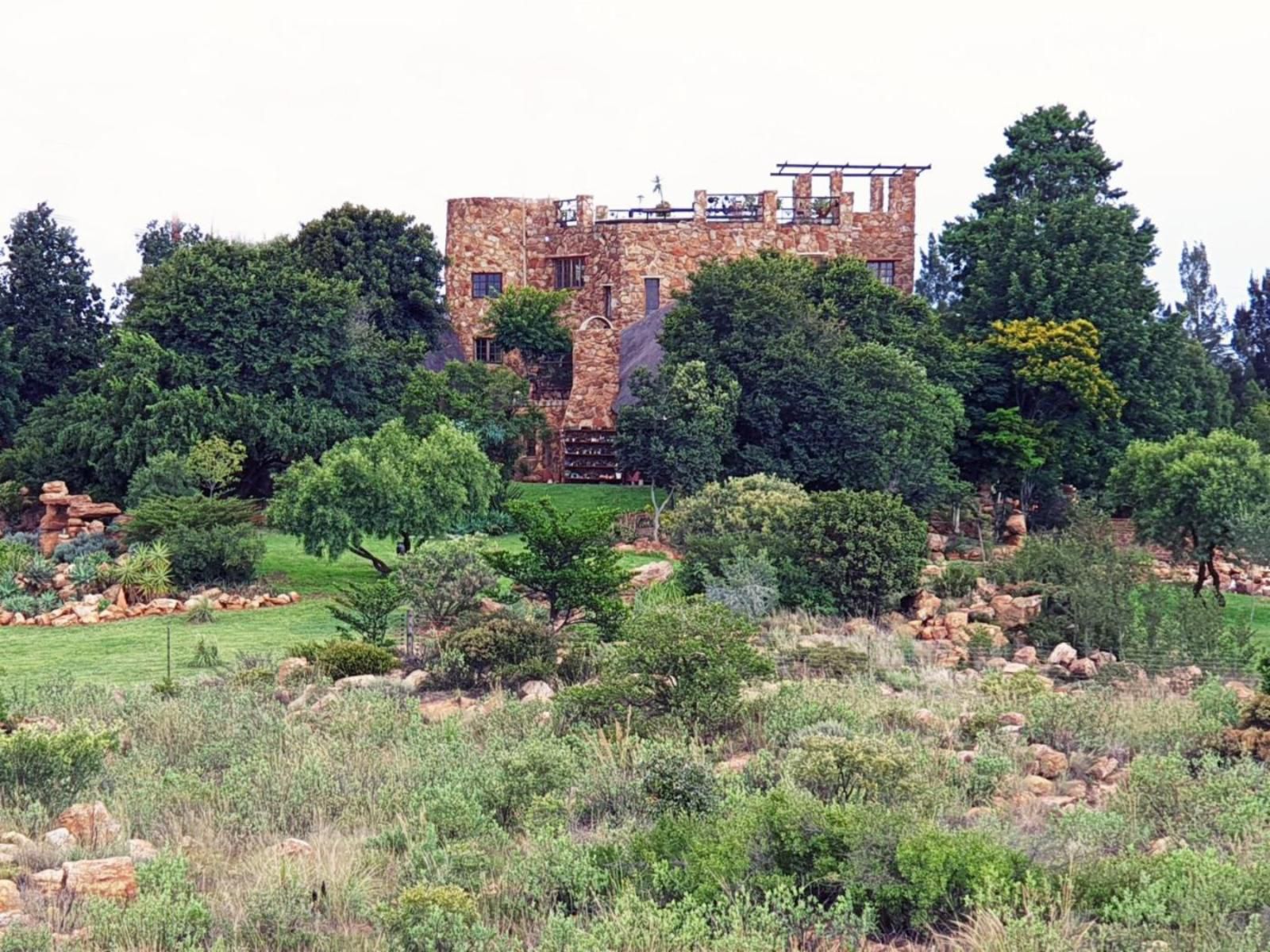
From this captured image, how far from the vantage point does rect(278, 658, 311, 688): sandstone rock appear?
1439cm

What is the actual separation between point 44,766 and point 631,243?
34.4 metres

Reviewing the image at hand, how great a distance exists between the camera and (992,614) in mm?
19031

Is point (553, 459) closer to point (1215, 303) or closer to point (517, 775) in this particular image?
point (517, 775)

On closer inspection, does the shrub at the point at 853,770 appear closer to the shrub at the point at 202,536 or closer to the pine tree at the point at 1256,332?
the shrub at the point at 202,536

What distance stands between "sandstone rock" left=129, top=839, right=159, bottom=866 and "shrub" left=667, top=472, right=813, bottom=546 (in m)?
13.0

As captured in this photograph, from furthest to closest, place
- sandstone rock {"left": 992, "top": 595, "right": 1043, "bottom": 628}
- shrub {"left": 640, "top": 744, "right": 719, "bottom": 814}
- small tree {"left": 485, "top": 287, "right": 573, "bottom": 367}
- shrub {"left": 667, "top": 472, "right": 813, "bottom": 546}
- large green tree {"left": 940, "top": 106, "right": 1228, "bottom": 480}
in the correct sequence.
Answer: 1. small tree {"left": 485, "top": 287, "right": 573, "bottom": 367}
2. large green tree {"left": 940, "top": 106, "right": 1228, "bottom": 480}
3. shrub {"left": 667, "top": 472, "right": 813, "bottom": 546}
4. sandstone rock {"left": 992, "top": 595, "right": 1043, "bottom": 628}
5. shrub {"left": 640, "top": 744, "right": 719, "bottom": 814}

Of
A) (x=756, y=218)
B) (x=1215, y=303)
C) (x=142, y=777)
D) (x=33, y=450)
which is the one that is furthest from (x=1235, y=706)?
(x=1215, y=303)

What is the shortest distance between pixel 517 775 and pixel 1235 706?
6.33 metres

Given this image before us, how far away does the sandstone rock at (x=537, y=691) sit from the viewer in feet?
43.4

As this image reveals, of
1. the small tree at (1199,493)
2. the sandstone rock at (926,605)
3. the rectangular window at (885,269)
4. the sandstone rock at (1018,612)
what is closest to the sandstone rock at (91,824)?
the sandstone rock at (926,605)

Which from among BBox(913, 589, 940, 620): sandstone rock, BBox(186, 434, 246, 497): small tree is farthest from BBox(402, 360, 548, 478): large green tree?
BBox(913, 589, 940, 620): sandstone rock

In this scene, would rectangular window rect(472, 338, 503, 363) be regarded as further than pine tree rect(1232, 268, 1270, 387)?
No

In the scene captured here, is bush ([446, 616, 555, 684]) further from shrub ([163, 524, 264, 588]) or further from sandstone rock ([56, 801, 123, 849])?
shrub ([163, 524, 264, 588])

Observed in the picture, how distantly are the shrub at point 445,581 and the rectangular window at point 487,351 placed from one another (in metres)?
26.5
